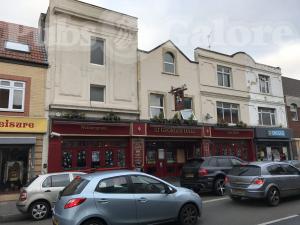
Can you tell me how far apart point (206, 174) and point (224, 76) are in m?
12.3

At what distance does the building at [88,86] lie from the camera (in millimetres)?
15352

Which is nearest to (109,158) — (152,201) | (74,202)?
(152,201)

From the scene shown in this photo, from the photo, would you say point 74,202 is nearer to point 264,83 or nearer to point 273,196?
point 273,196

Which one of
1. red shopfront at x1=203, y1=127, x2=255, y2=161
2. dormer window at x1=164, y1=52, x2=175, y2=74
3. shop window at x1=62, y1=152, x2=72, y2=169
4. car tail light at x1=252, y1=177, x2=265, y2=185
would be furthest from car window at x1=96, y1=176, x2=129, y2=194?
dormer window at x1=164, y1=52, x2=175, y2=74

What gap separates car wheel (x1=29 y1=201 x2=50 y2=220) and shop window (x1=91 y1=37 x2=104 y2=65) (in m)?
9.53

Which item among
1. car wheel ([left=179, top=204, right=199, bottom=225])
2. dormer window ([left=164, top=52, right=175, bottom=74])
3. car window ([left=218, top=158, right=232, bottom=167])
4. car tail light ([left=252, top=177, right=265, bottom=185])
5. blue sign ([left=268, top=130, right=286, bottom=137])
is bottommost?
car wheel ([left=179, top=204, right=199, bottom=225])

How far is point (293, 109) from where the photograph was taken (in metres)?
27.2

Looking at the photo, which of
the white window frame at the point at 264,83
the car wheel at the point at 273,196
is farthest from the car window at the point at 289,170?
the white window frame at the point at 264,83

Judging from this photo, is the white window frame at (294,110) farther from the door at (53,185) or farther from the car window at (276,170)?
the door at (53,185)

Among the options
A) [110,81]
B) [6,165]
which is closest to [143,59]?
[110,81]

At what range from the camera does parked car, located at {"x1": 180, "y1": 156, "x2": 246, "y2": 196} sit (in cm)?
1279

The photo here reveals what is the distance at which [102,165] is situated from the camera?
1633 centimetres

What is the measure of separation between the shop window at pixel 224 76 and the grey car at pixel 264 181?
1246cm

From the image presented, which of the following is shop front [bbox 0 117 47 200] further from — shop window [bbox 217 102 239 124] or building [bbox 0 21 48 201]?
shop window [bbox 217 102 239 124]
